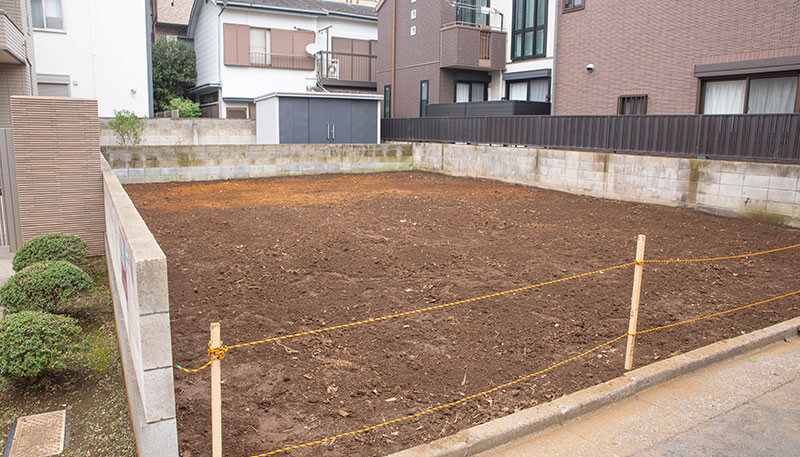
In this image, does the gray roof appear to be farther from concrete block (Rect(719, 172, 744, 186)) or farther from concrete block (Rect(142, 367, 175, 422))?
concrete block (Rect(142, 367, 175, 422))

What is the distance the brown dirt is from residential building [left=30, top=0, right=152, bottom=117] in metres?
13.3

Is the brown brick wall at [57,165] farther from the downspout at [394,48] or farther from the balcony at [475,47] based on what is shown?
the downspout at [394,48]

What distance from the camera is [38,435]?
3.86 m

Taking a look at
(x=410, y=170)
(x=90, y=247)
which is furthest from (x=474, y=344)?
(x=410, y=170)

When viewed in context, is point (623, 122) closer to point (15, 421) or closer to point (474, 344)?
point (474, 344)

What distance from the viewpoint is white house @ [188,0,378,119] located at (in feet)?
89.1

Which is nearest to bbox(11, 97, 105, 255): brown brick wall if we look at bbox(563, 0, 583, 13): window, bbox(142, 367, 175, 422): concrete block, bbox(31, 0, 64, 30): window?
bbox(142, 367, 175, 422): concrete block

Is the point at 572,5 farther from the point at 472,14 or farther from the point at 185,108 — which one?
the point at 185,108

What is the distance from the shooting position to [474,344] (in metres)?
5.28

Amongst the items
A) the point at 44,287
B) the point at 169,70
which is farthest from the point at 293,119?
the point at 44,287

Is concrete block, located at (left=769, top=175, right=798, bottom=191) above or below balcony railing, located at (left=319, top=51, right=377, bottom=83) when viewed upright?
below

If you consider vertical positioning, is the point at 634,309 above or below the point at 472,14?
below

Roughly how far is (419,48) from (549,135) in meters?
10.1

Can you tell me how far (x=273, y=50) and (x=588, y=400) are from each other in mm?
27195
